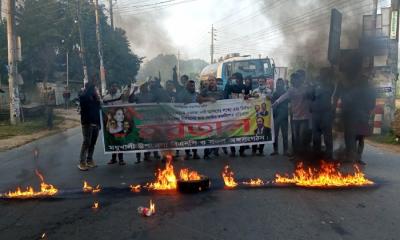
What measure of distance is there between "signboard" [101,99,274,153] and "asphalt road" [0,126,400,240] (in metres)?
1.54

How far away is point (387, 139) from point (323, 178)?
6841 mm

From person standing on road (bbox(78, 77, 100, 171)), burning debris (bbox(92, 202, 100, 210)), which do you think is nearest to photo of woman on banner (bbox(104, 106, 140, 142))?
person standing on road (bbox(78, 77, 100, 171))

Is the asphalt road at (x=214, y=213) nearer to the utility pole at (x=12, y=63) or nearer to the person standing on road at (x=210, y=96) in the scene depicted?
the person standing on road at (x=210, y=96)

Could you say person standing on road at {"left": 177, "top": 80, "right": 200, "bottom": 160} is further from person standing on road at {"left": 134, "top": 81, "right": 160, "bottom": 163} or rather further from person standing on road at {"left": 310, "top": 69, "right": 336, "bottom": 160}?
person standing on road at {"left": 310, "top": 69, "right": 336, "bottom": 160}

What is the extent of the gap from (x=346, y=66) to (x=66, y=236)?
6886 mm

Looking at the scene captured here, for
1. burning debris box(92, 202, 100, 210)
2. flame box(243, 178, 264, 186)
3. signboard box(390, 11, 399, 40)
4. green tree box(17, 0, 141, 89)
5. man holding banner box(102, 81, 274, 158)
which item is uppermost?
green tree box(17, 0, 141, 89)

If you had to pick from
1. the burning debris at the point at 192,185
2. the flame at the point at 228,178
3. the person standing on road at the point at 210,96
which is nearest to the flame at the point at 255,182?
the flame at the point at 228,178

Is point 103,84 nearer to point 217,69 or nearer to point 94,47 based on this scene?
point 217,69

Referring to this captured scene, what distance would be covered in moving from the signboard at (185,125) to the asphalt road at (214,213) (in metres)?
1.54

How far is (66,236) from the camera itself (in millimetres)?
4594

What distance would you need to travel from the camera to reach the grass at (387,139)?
12.0 m

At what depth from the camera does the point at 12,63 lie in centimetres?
1923

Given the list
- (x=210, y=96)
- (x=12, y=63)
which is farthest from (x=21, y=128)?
(x=210, y=96)

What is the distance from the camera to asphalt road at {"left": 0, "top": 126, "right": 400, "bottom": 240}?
4586mm
